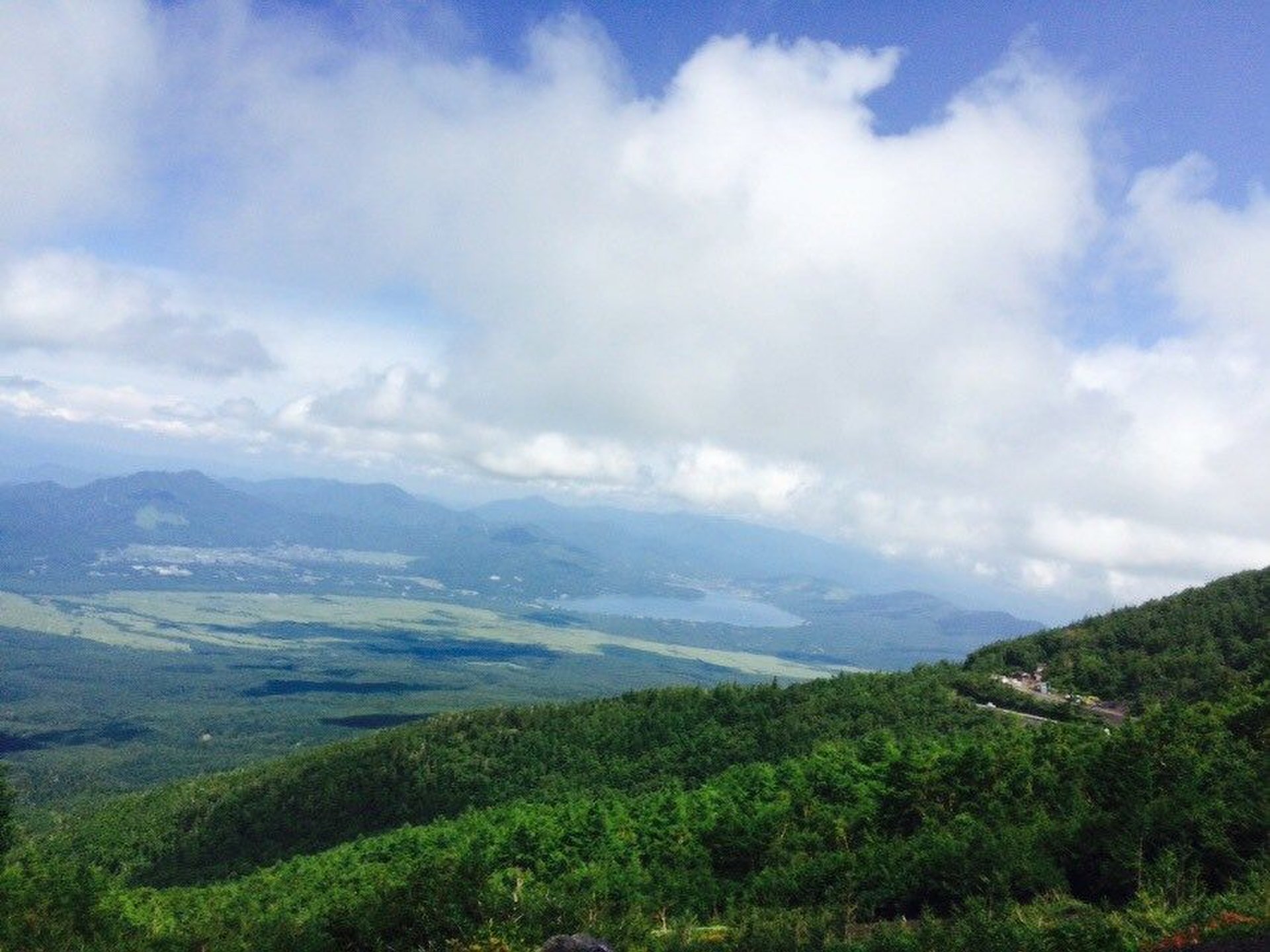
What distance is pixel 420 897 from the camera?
18078 mm

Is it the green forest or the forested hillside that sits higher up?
the forested hillside

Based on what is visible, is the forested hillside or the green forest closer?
the green forest

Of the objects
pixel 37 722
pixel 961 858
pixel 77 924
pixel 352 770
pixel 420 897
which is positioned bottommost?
pixel 37 722

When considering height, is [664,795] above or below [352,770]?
above

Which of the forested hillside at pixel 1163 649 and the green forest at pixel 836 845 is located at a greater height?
the forested hillside at pixel 1163 649

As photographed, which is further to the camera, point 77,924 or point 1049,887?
point 77,924

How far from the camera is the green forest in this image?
17.5 meters

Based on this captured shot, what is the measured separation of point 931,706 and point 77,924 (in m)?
51.1

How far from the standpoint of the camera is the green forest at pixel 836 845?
17.5 m

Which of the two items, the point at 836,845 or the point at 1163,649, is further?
the point at 1163,649

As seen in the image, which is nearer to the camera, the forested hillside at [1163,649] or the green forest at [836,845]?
the green forest at [836,845]

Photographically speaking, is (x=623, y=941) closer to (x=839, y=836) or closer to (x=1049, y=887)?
(x=1049, y=887)

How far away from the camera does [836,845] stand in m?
27.4

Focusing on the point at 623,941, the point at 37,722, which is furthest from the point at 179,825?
the point at 37,722
